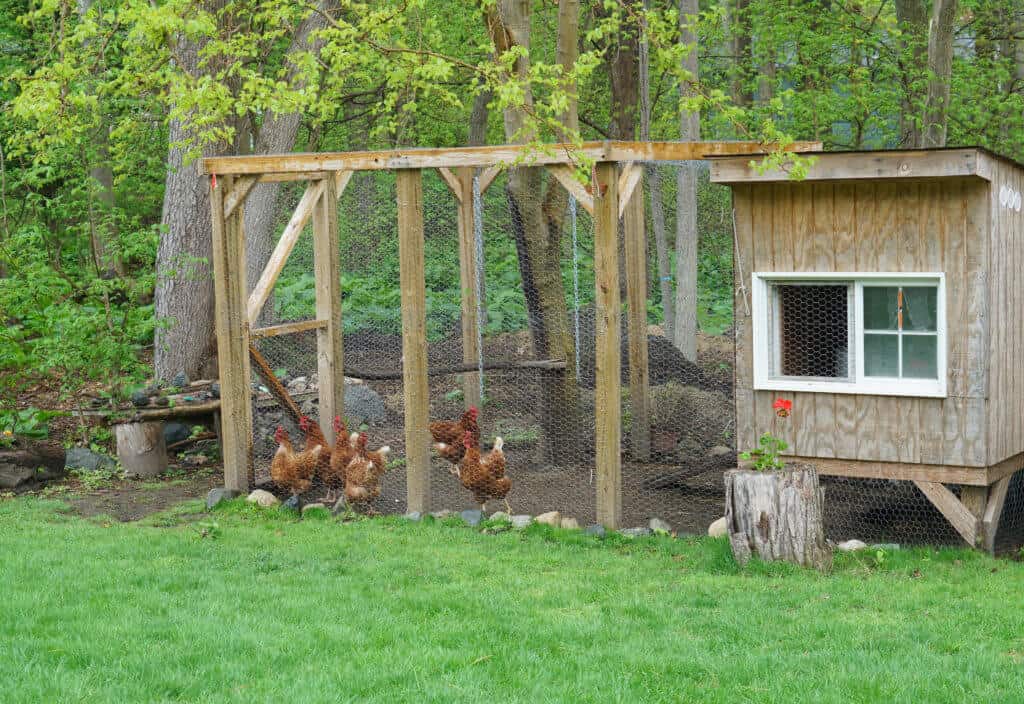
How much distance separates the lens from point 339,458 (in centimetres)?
854

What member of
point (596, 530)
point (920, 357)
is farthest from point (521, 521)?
point (920, 357)

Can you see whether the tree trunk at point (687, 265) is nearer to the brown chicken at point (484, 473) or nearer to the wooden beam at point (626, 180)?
the wooden beam at point (626, 180)

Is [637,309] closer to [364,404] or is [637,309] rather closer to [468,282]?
[468,282]

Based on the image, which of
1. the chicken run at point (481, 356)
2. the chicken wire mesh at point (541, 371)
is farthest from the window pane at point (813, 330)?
the chicken run at point (481, 356)

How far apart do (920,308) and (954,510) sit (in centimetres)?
131

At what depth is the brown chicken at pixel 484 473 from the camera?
8.12 m

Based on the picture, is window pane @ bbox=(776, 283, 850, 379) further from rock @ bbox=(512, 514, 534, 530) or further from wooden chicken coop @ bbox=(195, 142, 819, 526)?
rock @ bbox=(512, 514, 534, 530)

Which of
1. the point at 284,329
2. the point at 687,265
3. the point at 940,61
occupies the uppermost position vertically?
the point at 940,61

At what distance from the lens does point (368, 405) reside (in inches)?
448

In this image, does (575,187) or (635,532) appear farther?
(635,532)

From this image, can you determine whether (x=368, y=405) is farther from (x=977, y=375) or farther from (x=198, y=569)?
(x=977, y=375)

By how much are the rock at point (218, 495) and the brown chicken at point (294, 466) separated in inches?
18.7

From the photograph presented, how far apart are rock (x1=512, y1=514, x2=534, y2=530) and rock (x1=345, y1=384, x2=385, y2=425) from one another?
3.50m

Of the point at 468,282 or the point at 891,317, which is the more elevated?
the point at 468,282
